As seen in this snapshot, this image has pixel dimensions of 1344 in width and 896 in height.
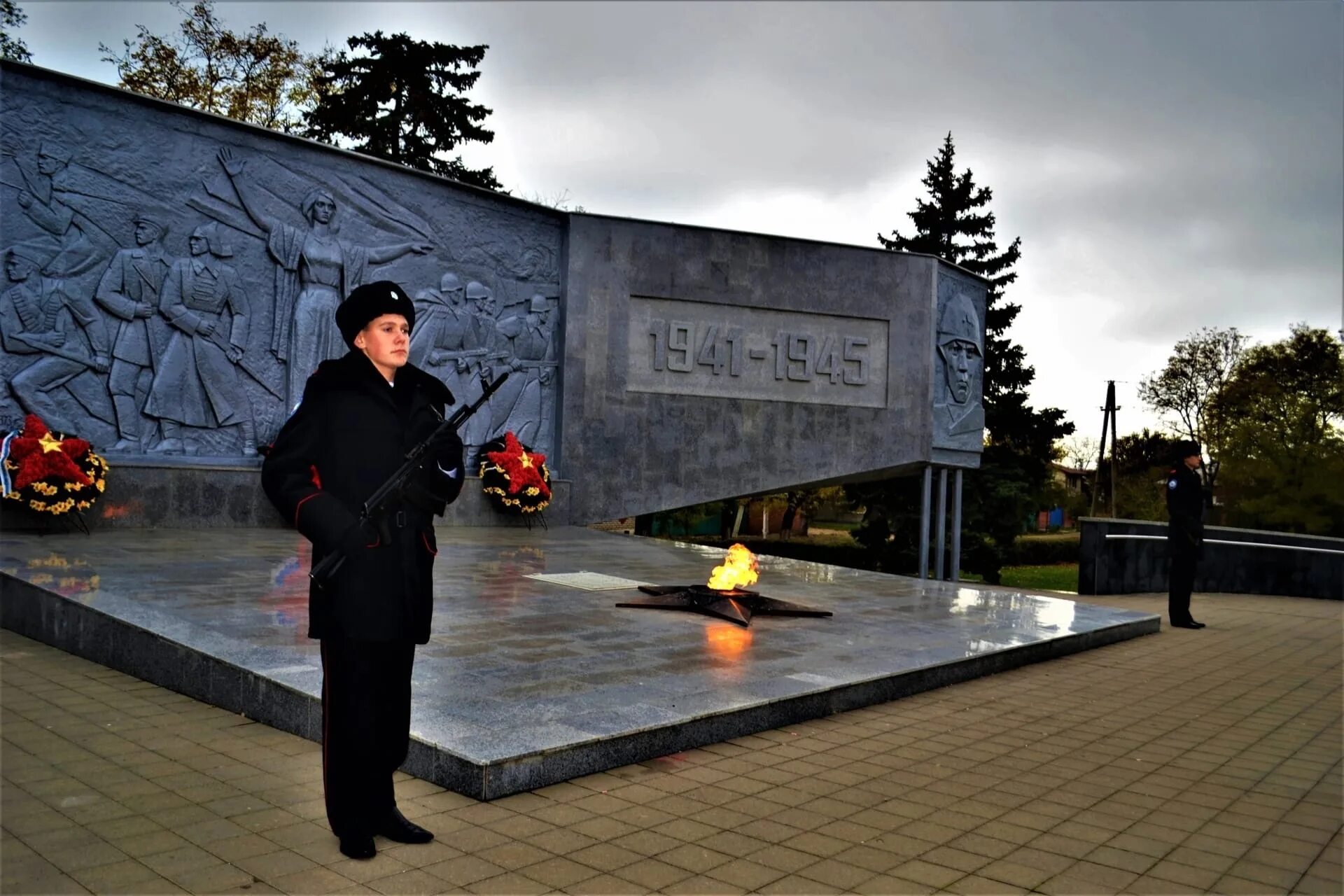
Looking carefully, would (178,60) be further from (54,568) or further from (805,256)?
(54,568)

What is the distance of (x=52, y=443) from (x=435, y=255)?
6.02 meters

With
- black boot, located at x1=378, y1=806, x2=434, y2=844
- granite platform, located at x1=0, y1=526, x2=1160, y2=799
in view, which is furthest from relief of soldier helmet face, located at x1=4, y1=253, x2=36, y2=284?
black boot, located at x1=378, y1=806, x2=434, y2=844

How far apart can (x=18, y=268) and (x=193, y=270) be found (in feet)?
6.32

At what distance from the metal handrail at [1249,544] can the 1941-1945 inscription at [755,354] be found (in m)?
4.95

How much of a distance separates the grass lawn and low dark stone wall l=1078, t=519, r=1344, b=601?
16.3 meters

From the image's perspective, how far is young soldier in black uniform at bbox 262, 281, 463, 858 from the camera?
3645 millimetres

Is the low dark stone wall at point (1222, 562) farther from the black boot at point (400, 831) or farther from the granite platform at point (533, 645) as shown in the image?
the black boot at point (400, 831)

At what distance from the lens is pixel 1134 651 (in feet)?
31.1

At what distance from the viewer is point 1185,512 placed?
10.9 m

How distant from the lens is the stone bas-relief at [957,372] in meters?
19.9

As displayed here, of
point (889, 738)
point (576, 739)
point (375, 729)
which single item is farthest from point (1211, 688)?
point (375, 729)

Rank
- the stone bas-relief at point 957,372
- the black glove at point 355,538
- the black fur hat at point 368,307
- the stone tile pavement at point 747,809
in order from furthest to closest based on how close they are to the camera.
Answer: the stone bas-relief at point 957,372
the black fur hat at point 368,307
the stone tile pavement at point 747,809
the black glove at point 355,538

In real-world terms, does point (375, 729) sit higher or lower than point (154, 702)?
higher

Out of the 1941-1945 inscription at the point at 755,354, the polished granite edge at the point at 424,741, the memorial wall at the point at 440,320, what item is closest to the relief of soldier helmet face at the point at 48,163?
the memorial wall at the point at 440,320
